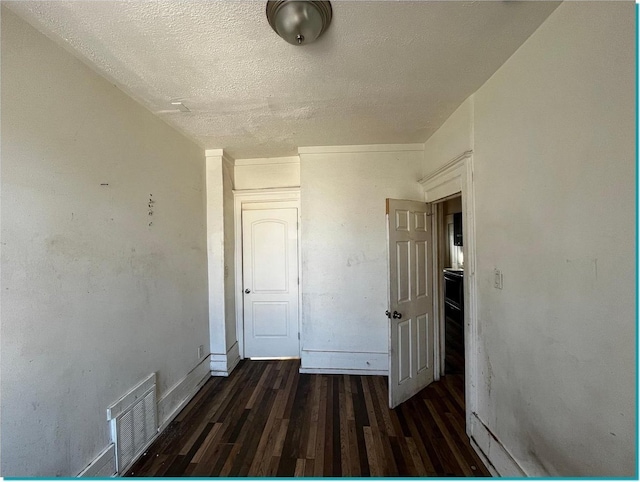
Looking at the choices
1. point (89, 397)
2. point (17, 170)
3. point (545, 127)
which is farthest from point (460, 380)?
point (17, 170)

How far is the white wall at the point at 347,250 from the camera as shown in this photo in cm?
277

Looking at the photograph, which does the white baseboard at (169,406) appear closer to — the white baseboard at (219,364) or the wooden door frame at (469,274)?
the white baseboard at (219,364)

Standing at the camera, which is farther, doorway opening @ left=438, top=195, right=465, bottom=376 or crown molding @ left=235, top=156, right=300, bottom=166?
doorway opening @ left=438, top=195, right=465, bottom=376

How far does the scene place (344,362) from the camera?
111 inches

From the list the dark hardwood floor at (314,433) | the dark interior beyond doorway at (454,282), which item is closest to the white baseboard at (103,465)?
the dark hardwood floor at (314,433)

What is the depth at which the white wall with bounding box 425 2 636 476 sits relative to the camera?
34.5 inches

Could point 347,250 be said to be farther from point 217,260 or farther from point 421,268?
point 217,260

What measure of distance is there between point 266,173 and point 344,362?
2.53 m

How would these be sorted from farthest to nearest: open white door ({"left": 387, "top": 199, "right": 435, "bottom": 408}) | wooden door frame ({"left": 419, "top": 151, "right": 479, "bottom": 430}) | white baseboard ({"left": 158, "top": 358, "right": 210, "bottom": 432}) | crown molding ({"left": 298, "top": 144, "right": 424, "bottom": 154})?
crown molding ({"left": 298, "top": 144, "right": 424, "bottom": 154}) → open white door ({"left": 387, "top": 199, "right": 435, "bottom": 408}) → white baseboard ({"left": 158, "top": 358, "right": 210, "bottom": 432}) → wooden door frame ({"left": 419, "top": 151, "right": 479, "bottom": 430})

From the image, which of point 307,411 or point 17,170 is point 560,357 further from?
point 17,170

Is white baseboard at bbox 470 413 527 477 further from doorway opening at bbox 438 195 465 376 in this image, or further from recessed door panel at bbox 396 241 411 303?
doorway opening at bbox 438 195 465 376

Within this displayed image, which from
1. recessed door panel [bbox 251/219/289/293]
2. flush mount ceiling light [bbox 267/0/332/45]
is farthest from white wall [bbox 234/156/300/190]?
flush mount ceiling light [bbox 267/0/332/45]

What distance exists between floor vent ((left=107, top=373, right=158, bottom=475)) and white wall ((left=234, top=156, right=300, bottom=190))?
2.28m

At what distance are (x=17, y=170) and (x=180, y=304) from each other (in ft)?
4.92
